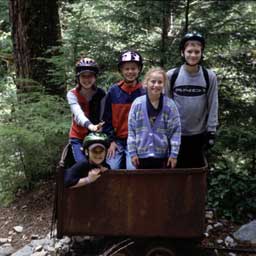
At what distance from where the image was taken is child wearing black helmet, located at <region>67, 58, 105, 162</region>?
4492 millimetres

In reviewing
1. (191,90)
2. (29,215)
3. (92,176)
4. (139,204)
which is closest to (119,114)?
(191,90)

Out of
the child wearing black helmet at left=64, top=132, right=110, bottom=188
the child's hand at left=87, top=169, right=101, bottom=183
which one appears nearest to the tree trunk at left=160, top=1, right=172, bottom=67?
the child wearing black helmet at left=64, top=132, right=110, bottom=188

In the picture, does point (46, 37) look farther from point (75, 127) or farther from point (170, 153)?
point (170, 153)

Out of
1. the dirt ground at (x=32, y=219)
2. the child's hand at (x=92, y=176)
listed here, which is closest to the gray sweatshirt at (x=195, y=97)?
the child's hand at (x=92, y=176)

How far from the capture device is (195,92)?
14.7 feet

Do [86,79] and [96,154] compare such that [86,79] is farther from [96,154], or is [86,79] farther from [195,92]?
[195,92]

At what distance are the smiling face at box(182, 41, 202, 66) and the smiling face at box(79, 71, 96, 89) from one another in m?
1.00

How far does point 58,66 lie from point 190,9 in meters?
2.05

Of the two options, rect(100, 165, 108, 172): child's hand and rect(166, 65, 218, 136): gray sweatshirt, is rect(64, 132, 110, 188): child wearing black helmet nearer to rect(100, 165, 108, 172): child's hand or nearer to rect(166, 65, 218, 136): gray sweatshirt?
rect(100, 165, 108, 172): child's hand

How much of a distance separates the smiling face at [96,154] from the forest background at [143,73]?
182 cm

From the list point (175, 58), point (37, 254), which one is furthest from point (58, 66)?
point (37, 254)

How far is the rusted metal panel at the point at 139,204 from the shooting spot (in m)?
3.85

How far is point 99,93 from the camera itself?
4.75 meters

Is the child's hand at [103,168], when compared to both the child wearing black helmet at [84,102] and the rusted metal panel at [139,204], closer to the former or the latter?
the rusted metal panel at [139,204]
